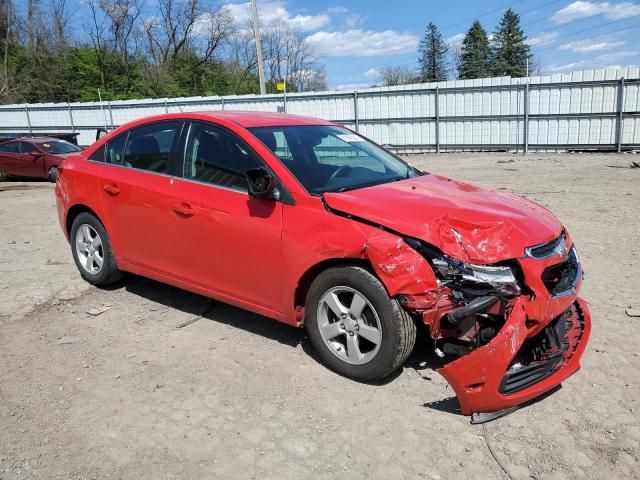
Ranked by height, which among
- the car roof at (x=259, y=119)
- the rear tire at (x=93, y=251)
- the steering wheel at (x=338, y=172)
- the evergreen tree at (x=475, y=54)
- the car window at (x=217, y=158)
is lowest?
the rear tire at (x=93, y=251)

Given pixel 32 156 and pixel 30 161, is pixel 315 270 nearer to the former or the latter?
pixel 32 156

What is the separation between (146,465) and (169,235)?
1987 mm

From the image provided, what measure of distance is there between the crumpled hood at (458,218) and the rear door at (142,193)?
159 centimetres

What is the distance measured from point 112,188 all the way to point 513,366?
11.8 feet

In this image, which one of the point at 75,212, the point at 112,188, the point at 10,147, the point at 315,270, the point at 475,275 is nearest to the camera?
the point at 475,275

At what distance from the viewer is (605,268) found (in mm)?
5430

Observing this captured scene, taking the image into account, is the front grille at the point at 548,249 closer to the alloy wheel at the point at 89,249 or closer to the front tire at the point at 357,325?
the front tire at the point at 357,325

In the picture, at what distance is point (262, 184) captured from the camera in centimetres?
352

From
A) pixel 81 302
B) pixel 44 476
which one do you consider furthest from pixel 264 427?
pixel 81 302

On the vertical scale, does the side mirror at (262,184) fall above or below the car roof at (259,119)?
below

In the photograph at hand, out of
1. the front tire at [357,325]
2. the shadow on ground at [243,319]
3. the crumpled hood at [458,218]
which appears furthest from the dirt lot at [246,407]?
the crumpled hood at [458,218]

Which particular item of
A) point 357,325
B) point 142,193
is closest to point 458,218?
point 357,325

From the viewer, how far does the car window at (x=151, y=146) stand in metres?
4.36

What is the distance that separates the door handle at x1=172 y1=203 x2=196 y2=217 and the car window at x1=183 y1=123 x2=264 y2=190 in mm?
225
